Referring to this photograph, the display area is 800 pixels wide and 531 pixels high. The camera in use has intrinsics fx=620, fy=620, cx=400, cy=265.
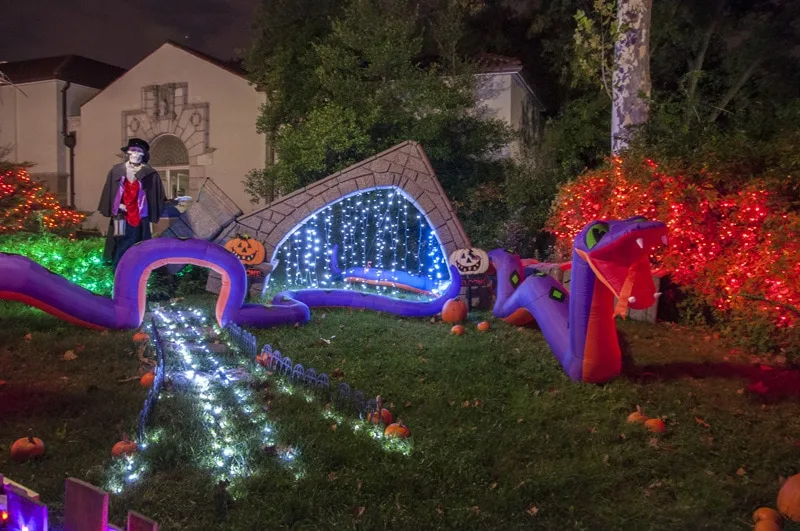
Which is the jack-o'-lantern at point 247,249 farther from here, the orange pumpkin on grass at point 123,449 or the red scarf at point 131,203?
the orange pumpkin on grass at point 123,449

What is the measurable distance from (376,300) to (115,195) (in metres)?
4.08

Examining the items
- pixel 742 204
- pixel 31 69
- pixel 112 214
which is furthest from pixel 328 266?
pixel 31 69

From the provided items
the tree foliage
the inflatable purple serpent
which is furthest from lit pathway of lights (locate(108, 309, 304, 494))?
the tree foliage

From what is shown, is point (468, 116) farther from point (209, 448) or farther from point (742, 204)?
point (209, 448)

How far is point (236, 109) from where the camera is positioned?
1688 centimetres

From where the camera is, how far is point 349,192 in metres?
9.96

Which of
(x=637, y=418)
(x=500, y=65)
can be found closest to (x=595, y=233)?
(x=637, y=418)

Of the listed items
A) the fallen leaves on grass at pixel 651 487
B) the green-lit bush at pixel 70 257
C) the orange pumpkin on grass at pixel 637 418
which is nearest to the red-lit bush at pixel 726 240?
the orange pumpkin on grass at pixel 637 418

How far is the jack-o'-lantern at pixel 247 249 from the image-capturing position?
963cm

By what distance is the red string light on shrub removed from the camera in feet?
20.8

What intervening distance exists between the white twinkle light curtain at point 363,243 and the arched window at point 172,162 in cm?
783

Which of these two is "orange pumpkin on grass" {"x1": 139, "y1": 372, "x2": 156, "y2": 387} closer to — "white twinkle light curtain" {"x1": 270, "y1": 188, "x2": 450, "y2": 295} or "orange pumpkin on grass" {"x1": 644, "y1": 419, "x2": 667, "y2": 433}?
"orange pumpkin on grass" {"x1": 644, "y1": 419, "x2": 667, "y2": 433}

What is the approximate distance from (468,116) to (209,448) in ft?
39.0

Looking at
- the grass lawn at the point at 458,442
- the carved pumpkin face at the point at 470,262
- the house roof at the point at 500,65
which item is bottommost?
the grass lawn at the point at 458,442
